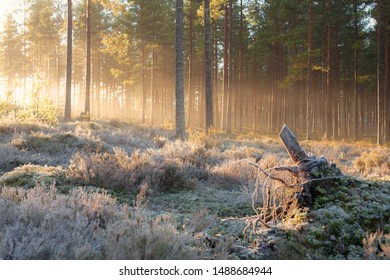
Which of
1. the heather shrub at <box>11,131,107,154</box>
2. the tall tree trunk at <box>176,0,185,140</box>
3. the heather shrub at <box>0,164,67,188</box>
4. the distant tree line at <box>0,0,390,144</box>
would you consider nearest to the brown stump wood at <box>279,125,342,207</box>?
the heather shrub at <box>0,164,67,188</box>

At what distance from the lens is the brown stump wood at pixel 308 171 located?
3479mm

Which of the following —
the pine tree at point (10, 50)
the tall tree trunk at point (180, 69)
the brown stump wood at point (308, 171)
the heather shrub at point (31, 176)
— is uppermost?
the pine tree at point (10, 50)

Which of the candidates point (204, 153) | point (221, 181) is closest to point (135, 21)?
point (204, 153)

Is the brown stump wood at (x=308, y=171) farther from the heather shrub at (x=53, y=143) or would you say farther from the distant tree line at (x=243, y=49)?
the distant tree line at (x=243, y=49)

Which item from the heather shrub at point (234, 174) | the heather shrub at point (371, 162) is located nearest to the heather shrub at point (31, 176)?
the heather shrub at point (234, 174)

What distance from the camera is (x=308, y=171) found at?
11.6 feet

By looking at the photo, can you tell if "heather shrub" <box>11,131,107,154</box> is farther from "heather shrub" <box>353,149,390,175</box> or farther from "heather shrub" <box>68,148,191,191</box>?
"heather shrub" <box>353,149,390,175</box>

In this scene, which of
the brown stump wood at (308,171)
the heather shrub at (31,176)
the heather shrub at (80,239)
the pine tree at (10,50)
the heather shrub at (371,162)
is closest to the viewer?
the heather shrub at (80,239)

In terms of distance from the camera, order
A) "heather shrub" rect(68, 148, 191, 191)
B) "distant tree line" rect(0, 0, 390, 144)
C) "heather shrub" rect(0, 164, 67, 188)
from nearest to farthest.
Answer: "heather shrub" rect(0, 164, 67, 188), "heather shrub" rect(68, 148, 191, 191), "distant tree line" rect(0, 0, 390, 144)

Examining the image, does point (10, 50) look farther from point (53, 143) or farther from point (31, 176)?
point (31, 176)

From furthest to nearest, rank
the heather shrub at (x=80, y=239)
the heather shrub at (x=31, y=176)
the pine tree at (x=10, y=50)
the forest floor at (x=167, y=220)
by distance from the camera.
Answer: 1. the pine tree at (x=10, y=50)
2. the heather shrub at (x=31, y=176)
3. the forest floor at (x=167, y=220)
4. the heather shrub at (x=80, y=239)

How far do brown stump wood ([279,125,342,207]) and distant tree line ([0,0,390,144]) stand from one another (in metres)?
12.5

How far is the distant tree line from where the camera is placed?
2170cm

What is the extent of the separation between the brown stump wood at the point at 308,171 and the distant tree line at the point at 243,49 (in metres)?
12.5
